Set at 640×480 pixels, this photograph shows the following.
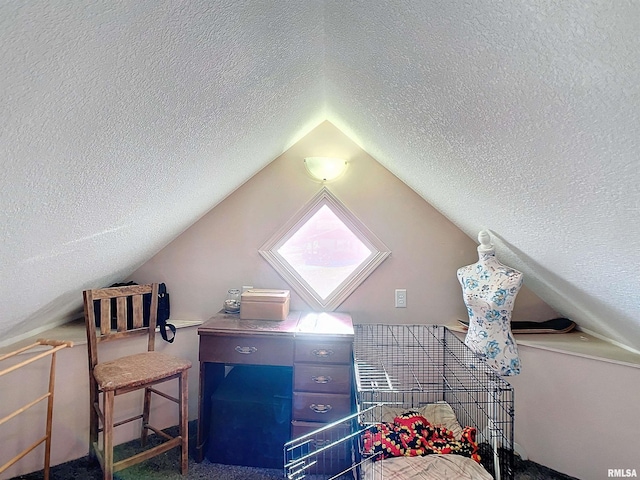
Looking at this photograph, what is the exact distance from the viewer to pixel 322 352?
1.94m

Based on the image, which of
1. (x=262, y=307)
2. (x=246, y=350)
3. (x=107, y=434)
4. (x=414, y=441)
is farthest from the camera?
(x=262, y=307)

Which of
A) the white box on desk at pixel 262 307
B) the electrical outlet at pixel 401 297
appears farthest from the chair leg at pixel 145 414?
the electrical outlet at pixel 401 297

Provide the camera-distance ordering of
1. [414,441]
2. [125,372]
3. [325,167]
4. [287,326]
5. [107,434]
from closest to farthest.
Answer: [107,434] → [125,372] → [414,441] → [287,326] → [325,167]

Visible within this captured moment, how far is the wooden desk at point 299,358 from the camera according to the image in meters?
1.92

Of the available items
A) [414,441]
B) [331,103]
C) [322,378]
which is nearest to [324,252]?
[322,378]

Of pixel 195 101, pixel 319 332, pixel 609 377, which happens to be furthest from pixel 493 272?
pixel 195 101

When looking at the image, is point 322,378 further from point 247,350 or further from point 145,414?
point 145,414

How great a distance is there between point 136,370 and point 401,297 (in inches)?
65.1

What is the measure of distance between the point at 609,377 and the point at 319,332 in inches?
59.1

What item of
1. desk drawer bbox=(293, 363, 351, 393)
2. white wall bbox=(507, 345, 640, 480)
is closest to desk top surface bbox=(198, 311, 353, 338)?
desk drawer bbox=(293, 363, 351, 393)

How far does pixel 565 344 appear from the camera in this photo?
2020 millimetres

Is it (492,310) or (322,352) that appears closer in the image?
(492,310)

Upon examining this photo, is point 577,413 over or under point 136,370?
under

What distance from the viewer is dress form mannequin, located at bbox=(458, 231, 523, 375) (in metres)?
1.79
